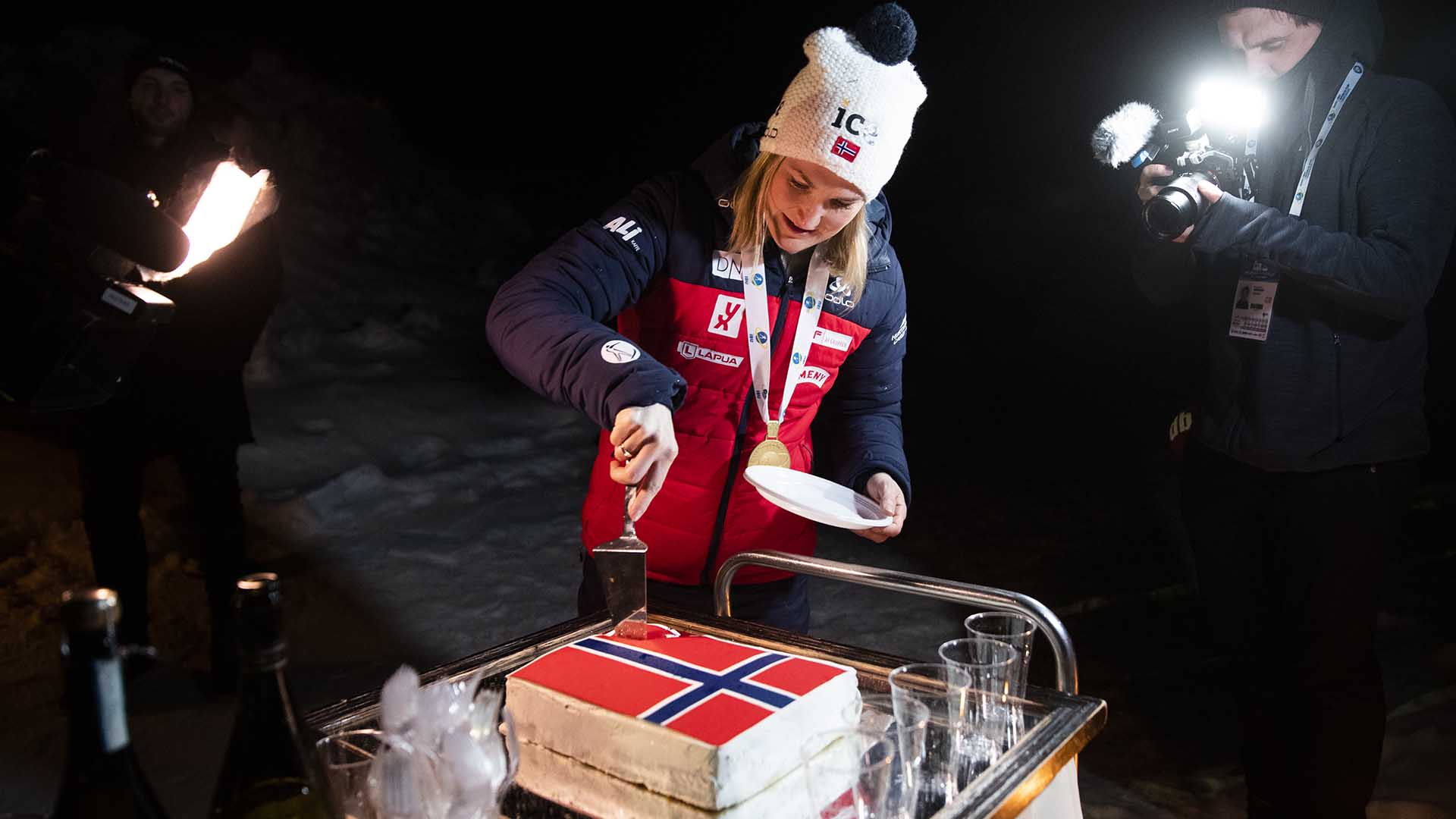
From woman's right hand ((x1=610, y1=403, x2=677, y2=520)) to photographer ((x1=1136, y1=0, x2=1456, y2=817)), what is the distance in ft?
4.86

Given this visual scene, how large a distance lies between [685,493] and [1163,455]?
5739 millimetres

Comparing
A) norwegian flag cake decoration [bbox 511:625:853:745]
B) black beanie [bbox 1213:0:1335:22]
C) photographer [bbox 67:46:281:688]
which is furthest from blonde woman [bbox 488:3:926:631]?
photographer [bbox 67:46:281:688]

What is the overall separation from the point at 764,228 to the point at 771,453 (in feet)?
1.51

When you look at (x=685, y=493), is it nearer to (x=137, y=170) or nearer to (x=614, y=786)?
(x=614, y=786)

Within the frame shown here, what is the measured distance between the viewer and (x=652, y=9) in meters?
9.64

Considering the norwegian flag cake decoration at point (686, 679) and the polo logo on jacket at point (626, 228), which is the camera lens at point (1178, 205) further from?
the norwegian flag cake decoration at point (686, 679)

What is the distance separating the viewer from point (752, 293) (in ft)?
6.34

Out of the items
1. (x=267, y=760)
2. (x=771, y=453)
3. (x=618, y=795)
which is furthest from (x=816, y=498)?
(x=267, y=760)

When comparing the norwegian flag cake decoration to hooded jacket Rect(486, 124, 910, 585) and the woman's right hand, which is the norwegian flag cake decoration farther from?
hooded jacket Rect(486, 124, 910, 585)

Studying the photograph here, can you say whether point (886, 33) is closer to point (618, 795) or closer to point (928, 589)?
point (928, 589)

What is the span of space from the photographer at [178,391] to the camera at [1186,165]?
2636 millimetres

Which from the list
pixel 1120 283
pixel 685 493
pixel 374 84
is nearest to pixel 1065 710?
pixel 685 493

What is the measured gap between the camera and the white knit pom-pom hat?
72.4 inches

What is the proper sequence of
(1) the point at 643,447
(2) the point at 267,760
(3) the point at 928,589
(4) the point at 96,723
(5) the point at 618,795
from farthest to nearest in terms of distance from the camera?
(3) the point at 928,589 → (1) the point at 643,447 → (5) the point at 618,795 → (2) the point at 267,760 → (4) the point at 96,723
